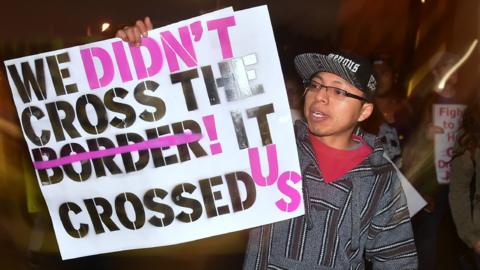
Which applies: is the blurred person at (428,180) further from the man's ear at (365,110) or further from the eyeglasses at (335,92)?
the eyeglasses at (335,92)

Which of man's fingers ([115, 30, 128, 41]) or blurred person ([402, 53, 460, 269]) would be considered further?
blurred person ([402, 53, 460, 269])

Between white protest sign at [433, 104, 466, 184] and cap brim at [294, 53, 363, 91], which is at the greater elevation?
cap brim at [294, 53, 363, 91]

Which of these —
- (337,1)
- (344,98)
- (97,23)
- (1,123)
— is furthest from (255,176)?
(337,1)

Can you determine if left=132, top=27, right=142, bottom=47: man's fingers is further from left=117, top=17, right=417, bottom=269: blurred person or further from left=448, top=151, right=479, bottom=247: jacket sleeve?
left=448, top=151, right=479, bottom=247: jacket sleeve

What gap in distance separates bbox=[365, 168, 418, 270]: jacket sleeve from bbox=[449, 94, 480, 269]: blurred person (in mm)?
1597

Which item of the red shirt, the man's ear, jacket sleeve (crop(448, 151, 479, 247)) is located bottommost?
jacket sleeve (crop(448, 151, 479, 247))

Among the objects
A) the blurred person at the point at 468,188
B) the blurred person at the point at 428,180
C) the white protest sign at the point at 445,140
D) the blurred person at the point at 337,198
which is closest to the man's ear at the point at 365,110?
the blurred person at the point at 337,198

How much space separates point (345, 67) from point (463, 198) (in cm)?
204

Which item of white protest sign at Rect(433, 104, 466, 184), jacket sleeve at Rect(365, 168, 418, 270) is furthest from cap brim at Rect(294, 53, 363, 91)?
white protest sign at Rect(433, 104, 466, 184)

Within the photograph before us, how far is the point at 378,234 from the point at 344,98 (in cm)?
60

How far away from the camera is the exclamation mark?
2.98m

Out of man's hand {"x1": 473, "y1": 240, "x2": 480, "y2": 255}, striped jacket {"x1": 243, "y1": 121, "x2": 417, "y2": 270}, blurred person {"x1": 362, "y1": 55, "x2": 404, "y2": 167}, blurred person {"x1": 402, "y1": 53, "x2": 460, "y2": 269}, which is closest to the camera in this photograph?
striped jacket {"x1": 243, "y1": 121, "x2": 417, "y2": 270}

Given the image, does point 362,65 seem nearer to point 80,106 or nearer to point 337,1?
point 80,106

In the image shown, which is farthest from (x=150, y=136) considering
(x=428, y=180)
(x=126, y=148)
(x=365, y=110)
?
(x=428, y=180)
